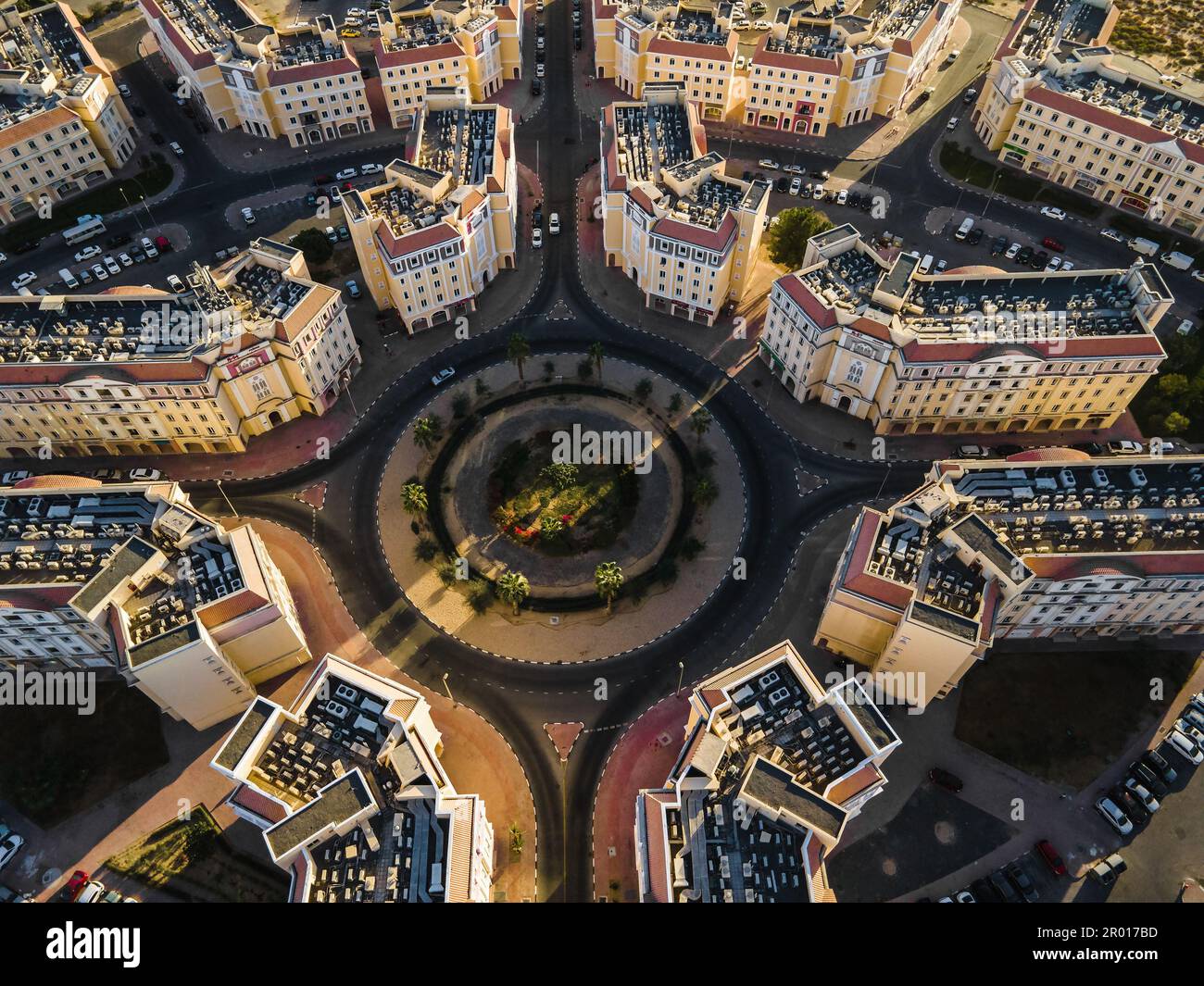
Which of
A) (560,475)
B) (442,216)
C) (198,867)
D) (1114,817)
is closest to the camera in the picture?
(198,867)

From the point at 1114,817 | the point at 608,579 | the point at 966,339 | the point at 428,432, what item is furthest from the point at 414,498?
the point at 1114,817

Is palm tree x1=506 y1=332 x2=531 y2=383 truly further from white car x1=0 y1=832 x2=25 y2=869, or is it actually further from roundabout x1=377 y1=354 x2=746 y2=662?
white car x1=0 y1=832 x2=25 y2=869

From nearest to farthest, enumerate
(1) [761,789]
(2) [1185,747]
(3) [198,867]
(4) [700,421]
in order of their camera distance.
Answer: (1) [761,789] → (3) [198,867] → (2) [1185,747] → (4) [700,421]

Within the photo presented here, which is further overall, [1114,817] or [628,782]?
[628,782]

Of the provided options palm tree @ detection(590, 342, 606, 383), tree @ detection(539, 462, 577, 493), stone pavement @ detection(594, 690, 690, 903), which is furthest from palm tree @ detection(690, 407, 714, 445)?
stone pavement @ detection(594, 690, 690, 903)

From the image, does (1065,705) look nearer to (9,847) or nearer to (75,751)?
(75,751)

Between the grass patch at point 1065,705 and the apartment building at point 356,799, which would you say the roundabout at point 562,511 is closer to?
the apartment building at point 356,799

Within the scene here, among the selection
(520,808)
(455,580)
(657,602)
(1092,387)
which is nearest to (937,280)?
(1092,387)

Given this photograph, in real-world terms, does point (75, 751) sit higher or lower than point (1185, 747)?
lower

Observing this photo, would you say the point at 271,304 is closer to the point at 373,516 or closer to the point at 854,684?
the point at 373,516
